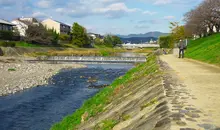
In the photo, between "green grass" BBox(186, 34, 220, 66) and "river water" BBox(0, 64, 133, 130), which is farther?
"green grass" BBox(186, 34, 220, 66)

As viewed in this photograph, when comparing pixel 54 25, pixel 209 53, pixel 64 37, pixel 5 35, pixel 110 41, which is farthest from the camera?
pixel 110 41

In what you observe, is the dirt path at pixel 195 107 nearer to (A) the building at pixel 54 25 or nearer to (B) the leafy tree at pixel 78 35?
(B) the leafy tree at pixel 78 35

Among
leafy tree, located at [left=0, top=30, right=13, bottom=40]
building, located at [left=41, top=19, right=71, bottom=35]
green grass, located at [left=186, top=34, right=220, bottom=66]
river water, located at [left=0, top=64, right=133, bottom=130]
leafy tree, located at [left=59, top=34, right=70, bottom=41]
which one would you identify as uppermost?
building, located at [left=41, top=19, right=71, bottom=35]

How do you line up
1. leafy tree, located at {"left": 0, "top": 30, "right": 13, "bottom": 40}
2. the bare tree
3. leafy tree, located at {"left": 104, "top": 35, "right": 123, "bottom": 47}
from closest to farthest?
the bare tree < leafy tree, located at {"left": 0, "top": 30, "right": 13, "bottom": 40} < leafy tree, located at {"left": 104, "top": 35, "right": 123, "bottom": 47}

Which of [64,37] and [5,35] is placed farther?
[64,37]

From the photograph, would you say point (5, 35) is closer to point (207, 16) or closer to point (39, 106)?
point (207, 16)

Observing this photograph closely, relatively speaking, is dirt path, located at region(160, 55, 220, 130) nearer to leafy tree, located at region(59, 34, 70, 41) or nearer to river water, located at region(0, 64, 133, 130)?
Answer: river water, located at region(0, 64, 133, 130)

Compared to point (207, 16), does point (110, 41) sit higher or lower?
lower

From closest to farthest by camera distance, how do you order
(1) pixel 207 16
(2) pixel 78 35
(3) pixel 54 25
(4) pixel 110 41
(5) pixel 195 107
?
(5) pixel 195 107, (1) pixel 207 16, (2) pixel 78 35, (3) pixel 54 25, (4) pixel 110 41

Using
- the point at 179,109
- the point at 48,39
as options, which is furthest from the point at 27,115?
the point at 48,39

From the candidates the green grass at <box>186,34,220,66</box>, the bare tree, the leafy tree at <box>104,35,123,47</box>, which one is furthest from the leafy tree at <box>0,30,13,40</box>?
the leafy tree at <box>104,35,123,47</box>

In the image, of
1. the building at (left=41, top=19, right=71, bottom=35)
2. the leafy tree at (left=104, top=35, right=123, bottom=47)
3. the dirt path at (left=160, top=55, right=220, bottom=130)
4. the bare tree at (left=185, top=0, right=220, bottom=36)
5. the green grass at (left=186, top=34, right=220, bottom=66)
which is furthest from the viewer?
the leafy tree at (left=104, top=35, right=123, bottom=47)

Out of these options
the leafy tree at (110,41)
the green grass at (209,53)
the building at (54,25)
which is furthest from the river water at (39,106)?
the leafy tree at (110,41)

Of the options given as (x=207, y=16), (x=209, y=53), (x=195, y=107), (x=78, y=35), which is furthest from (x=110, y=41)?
(x=195, y=107)
